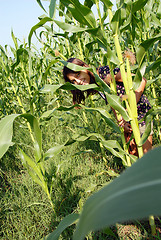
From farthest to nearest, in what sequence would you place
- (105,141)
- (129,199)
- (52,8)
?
(105,141) → (52,8) → (129,199)

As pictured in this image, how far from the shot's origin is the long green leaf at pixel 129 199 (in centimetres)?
21

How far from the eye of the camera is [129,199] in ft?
0.78

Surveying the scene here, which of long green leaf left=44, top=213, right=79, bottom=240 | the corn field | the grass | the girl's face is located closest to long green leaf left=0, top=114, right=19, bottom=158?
the corn field

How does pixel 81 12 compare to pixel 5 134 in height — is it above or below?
above

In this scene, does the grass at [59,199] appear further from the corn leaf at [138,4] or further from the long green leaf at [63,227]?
the corn leaf at [138,4]

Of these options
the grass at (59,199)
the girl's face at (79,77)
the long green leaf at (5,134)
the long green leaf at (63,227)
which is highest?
the long green leaf at (5,134)

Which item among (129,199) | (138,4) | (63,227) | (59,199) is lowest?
(59,199)

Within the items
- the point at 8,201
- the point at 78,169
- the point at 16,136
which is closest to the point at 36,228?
the point at 8,201

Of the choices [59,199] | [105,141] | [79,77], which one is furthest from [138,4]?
[59,199]

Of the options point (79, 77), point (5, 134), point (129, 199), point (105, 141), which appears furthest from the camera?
point (79, 77)

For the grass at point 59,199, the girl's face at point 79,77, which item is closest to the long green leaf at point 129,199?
the grass at point 59,199

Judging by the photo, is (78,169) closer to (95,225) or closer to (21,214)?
(21,214)

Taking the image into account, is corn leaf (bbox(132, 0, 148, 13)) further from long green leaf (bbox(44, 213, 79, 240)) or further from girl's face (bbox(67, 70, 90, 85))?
long green leaf (bbox(44, 213, 79, 240))

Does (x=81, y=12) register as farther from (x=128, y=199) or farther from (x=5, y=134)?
(x=128, y=199)
